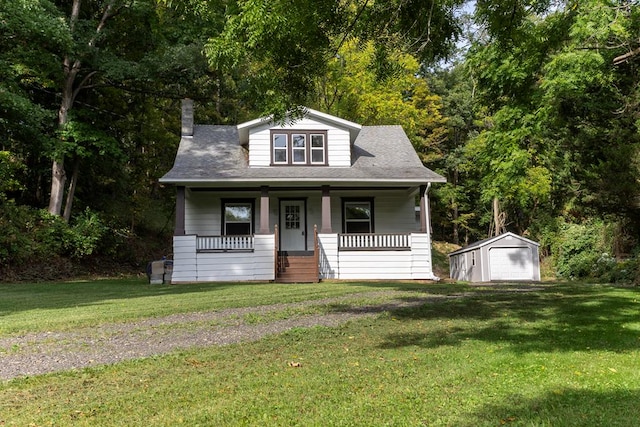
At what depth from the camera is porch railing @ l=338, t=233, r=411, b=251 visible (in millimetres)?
17031

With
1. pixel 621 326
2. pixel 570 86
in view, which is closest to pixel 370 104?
pixel 570 86

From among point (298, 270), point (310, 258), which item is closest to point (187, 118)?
point (310, 258)

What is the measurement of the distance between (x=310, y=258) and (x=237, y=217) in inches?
146

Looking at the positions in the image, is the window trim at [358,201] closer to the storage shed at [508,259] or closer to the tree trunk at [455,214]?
the storage shed at [508,259]

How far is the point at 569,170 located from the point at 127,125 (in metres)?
18.8

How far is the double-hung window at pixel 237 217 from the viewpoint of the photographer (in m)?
18.8

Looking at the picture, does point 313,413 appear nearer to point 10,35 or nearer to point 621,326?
point 621,326

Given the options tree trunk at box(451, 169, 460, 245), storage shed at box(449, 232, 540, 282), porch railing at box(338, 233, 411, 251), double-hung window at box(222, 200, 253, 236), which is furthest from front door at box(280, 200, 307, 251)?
tree trunk at box(451, 169, 460, 245)

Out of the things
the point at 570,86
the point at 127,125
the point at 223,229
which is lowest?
the point at 223,229

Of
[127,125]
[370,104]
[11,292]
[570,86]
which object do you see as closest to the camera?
[570,86]

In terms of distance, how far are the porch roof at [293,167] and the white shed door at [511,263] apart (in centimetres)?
401

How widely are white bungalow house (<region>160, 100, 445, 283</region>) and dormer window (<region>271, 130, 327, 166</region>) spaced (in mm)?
37

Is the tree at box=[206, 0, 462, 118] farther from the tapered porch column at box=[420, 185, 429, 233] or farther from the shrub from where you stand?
the shrub

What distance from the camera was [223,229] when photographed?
1867 cm
